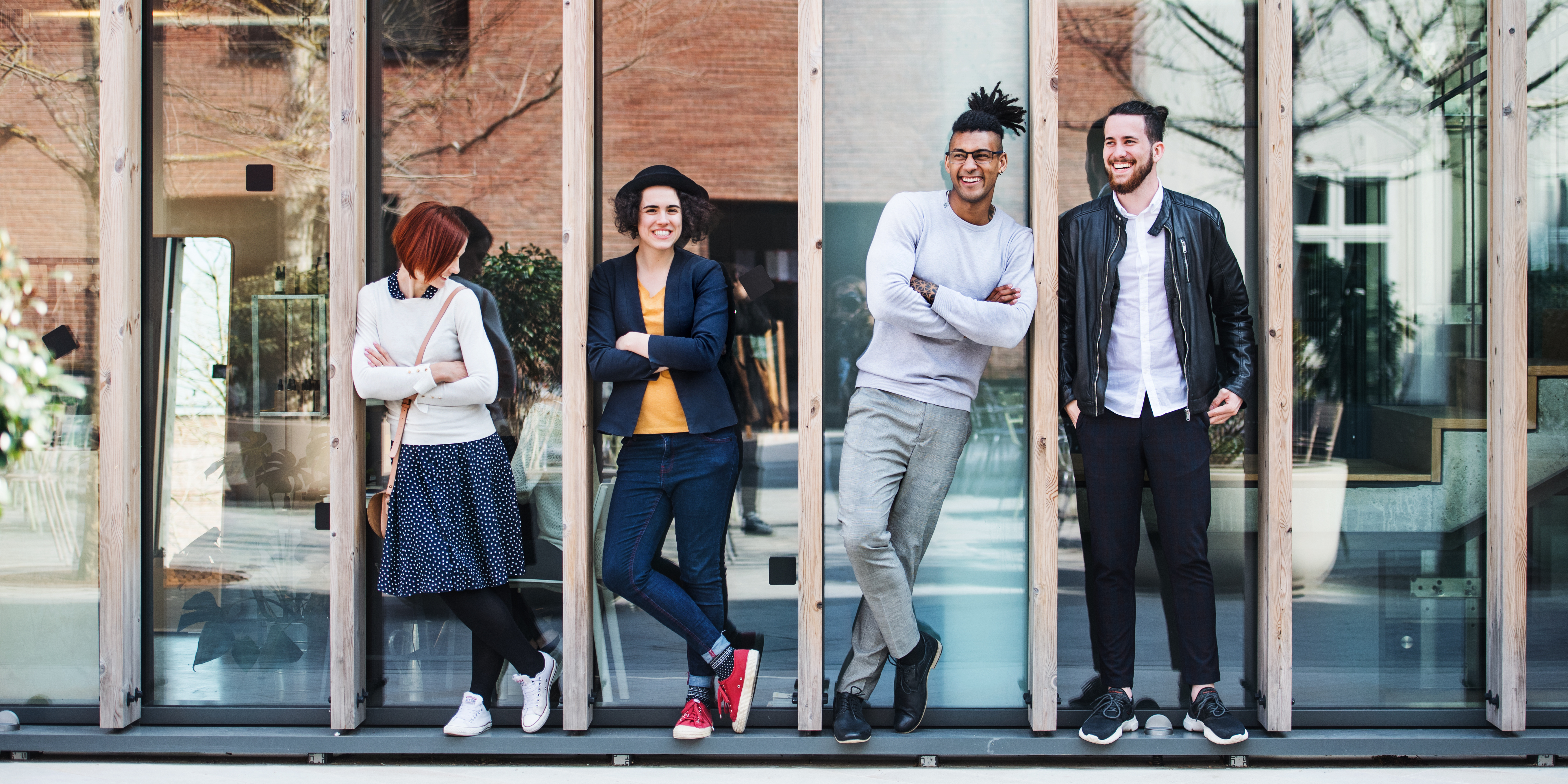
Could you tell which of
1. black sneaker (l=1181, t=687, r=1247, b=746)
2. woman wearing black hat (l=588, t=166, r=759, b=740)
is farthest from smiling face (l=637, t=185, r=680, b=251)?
black sneaker (l=1181, t=687, r=1247, b=746)

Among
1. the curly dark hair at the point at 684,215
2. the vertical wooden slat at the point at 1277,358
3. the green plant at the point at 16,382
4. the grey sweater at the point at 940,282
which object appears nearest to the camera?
the green plant at the point at 16,382

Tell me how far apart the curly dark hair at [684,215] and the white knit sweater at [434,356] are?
1.72 feet

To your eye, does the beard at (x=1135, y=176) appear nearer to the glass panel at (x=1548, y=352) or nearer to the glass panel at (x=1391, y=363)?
the glass panel at (x=1391, y=363)

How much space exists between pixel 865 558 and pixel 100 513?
240 cm

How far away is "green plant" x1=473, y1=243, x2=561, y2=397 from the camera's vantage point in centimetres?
365

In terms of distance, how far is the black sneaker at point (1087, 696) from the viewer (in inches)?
140

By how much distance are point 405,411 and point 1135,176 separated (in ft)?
7.53

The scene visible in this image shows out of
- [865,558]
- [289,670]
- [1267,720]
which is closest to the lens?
[865,558]

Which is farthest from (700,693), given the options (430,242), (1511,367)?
(1511,367)

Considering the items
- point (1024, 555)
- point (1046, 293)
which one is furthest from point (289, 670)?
point (1046, 293)

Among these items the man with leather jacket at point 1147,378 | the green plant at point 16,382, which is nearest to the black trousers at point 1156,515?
the man with leather jacket at point 1147,378

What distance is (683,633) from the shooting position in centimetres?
334

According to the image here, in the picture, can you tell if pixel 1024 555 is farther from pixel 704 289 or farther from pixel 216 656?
pixel 216 656

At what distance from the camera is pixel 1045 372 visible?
133 inches
